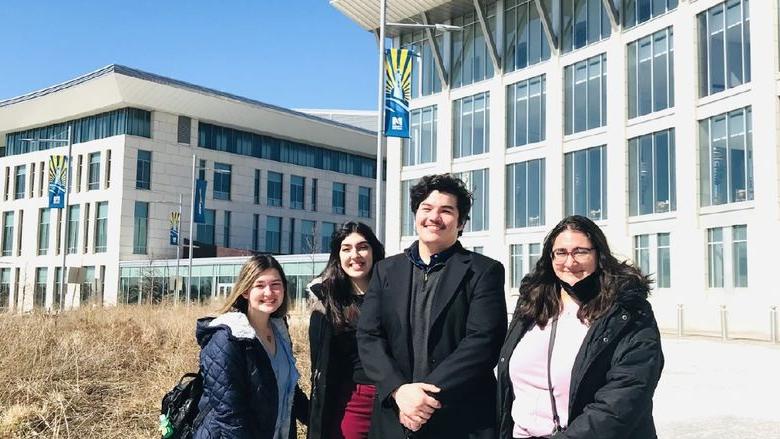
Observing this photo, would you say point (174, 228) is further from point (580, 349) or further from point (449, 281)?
point (580, 349)

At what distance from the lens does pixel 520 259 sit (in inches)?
1406

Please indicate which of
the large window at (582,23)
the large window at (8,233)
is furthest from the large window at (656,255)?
the large window at (8,233)

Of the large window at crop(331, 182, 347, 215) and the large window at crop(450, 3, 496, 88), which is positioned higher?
the large window at crop(450, 3, 496, 88)

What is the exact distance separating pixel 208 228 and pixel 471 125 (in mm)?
29264

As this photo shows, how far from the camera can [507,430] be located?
3.47 meters

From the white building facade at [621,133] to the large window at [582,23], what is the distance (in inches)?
3.0

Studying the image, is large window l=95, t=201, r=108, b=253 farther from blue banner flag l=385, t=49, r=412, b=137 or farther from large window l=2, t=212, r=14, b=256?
blue banner flag l=385, t=49, r=412, b=137

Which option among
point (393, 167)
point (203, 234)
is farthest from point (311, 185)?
point (393, 167)

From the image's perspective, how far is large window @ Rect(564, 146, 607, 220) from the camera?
105 ft


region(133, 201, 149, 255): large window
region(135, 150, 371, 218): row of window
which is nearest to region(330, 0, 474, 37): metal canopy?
region(135, 150, 371, 218): row of window

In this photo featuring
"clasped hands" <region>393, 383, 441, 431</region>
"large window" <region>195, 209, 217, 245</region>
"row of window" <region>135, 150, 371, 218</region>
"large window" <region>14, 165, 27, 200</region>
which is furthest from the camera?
"large window" <region>14, 165, 27, 200</region>

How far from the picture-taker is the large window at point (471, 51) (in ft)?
127

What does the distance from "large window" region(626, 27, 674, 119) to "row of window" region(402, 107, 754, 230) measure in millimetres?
1233

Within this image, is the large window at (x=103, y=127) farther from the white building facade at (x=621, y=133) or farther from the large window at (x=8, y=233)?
the white building facade at (x=621, y=133)
